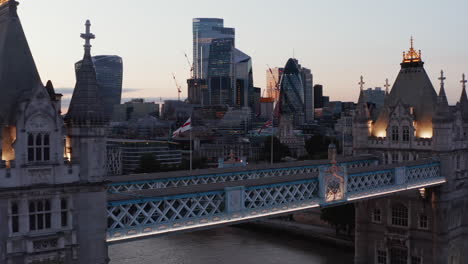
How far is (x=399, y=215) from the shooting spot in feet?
170

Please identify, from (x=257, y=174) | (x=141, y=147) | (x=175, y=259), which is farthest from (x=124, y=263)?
(x=141, y=147)

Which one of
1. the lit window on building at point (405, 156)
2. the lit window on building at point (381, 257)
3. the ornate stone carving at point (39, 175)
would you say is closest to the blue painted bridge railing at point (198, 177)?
the lit window on building at point (405, 156)

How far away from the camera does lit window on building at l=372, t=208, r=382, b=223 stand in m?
52.9

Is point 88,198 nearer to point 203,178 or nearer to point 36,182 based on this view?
point 36,182

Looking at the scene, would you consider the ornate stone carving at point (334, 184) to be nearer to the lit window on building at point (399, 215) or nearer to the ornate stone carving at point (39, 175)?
the lit window on building at point (399, 215)

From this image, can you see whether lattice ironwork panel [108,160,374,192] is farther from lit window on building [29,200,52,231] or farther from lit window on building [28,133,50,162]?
lit window on building [28,133,50,162]

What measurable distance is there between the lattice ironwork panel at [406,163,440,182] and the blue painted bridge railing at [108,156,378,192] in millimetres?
7128

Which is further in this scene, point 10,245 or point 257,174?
point 257,174

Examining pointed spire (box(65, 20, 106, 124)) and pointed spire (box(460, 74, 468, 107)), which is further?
pointed spire (box(460, 74, 468, 107))

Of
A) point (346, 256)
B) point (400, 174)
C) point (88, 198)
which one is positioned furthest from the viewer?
point (346, 256)

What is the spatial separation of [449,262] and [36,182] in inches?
1579

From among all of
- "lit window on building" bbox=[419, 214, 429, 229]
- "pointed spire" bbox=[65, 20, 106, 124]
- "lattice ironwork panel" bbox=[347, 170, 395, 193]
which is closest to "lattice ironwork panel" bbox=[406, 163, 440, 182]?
"lattice ironwork panel" bbox=[347, 170, 395, 193]

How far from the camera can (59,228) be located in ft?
81.3

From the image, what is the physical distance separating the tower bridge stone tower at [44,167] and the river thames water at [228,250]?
3961cm
